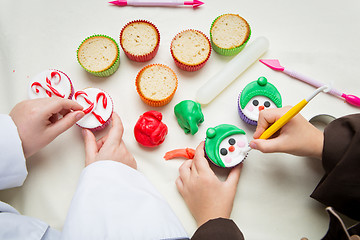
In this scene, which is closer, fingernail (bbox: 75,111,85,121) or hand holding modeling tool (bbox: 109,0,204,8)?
fingernail (bbox: 75,111,85,121)

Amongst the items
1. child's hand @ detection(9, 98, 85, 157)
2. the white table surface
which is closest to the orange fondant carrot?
the white table surface

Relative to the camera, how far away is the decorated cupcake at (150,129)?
785mm

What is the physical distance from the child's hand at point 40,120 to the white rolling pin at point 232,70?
1.01 feet

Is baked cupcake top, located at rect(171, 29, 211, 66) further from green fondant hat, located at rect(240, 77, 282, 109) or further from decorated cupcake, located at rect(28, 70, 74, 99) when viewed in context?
decorated cupcake, located at rect(28, 70, 74, 99)

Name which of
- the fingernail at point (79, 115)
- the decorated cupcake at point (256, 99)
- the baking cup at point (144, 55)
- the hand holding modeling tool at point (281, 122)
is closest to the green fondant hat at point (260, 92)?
the decorated cupcake at point (256, 99)

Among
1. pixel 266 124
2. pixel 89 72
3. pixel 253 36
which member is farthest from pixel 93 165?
pixel 253 36

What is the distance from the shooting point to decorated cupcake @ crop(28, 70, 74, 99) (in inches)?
31.9

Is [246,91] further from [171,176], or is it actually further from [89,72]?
[89,72]

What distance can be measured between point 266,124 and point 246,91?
115mm

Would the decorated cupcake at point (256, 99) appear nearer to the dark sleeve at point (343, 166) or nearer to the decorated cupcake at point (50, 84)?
the dark sleeve at point (343, 166)

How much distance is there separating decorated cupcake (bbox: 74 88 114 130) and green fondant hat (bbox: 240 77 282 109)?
13.0 inches

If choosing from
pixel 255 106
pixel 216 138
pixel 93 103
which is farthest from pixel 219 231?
pixel 93 103

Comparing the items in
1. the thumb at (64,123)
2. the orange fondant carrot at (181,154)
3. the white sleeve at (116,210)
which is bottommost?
the white sleeve at (116,210)

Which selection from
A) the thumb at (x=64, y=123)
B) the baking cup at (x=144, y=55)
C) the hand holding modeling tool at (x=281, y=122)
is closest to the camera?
the hand holding modeling tool at (x=281, y=122)
